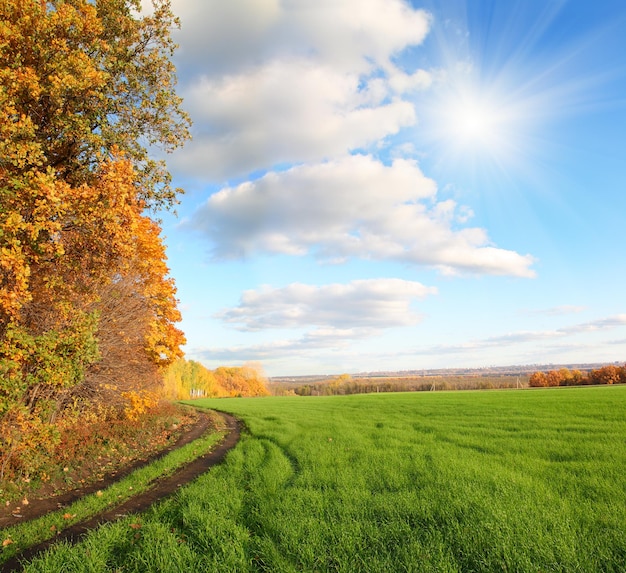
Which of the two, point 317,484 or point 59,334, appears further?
point 59,334

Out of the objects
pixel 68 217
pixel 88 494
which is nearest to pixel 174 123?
pixel 68 217

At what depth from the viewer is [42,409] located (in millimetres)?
11367

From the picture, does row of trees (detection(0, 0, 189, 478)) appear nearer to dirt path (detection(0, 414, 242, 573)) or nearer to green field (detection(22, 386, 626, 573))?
dirt path (detection(0, 414, 242, 573))

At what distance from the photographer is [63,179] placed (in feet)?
38.3

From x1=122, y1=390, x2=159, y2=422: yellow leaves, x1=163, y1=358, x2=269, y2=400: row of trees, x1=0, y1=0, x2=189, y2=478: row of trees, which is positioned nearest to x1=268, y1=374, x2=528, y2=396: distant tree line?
x1=163, y1=358, x2=269, y2=400: row of trees

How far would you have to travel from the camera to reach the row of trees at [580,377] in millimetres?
66438

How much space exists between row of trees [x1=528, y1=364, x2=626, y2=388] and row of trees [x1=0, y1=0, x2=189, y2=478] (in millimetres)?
79402

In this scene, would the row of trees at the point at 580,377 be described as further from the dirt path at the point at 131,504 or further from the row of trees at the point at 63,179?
the row of trees at the point at 63,179

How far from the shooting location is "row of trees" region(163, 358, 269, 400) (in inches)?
3281

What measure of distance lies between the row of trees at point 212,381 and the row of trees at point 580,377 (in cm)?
7438

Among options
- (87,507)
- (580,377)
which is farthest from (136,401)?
(580,377)

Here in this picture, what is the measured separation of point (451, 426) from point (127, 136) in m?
17.1

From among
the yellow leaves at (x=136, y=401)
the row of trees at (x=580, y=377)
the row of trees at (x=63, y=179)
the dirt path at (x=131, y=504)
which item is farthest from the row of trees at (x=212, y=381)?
the row of trees at (x=580, y=377)

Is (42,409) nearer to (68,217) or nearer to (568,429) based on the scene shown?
(68,217)
